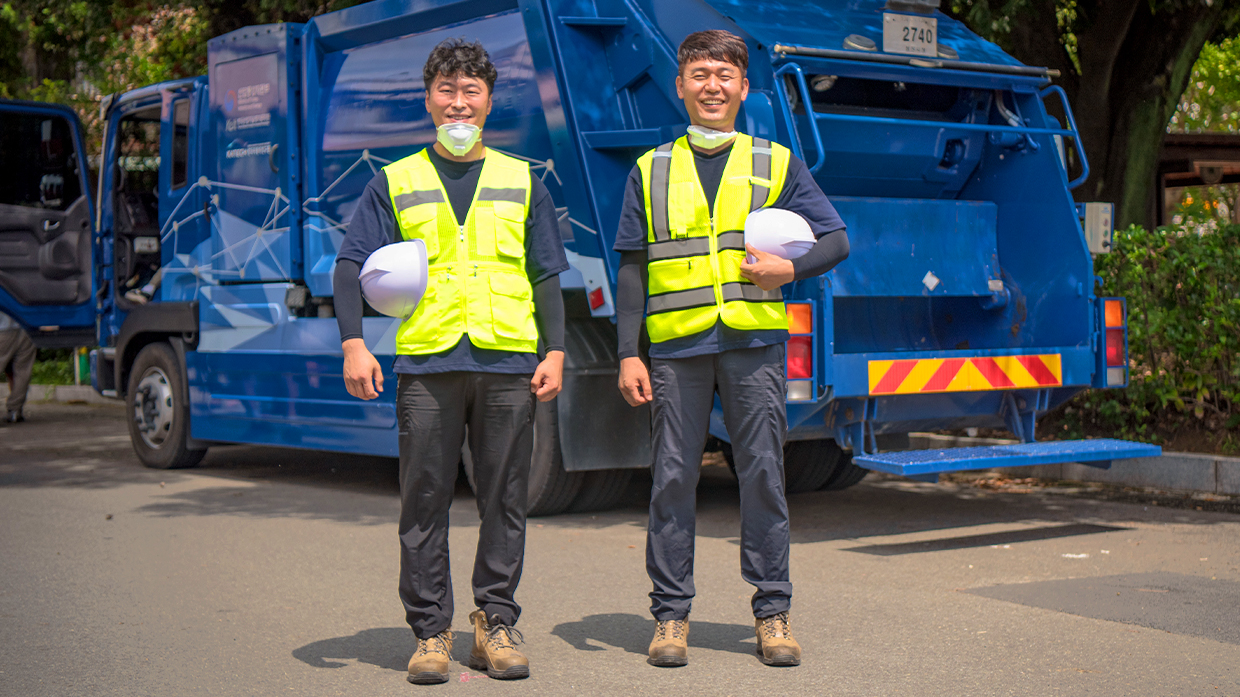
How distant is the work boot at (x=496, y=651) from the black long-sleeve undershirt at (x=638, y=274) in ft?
2.88

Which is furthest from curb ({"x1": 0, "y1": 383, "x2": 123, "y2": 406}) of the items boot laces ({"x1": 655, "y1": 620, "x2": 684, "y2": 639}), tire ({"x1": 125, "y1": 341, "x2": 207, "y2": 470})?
boot laces ({"x1": 655, "y1": 620, "x2": 684, "y2": 639})

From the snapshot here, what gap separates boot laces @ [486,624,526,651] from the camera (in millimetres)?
4129

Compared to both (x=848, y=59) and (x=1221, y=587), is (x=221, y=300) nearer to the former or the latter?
(x=848, y=59)

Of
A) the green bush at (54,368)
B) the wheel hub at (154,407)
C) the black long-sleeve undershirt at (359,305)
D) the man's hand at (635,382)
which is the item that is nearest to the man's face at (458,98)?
the black long-sleeve undershirt at (359,305)

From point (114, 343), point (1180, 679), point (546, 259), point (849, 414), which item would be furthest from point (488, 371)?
point (114, 343)

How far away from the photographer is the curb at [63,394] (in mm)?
15438

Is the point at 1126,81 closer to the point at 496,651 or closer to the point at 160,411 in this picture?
the point at 160,411

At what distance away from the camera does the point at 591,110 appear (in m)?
6.62

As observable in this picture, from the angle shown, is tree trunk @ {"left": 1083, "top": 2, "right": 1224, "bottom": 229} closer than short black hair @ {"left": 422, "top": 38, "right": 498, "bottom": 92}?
No

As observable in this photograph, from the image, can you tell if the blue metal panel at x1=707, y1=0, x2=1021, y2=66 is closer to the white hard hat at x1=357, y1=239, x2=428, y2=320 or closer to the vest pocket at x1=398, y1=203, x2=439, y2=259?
the vest pocket at x1=398, y1=203, x2=439, y2=259

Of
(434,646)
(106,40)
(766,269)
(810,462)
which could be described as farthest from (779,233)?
(106,40)

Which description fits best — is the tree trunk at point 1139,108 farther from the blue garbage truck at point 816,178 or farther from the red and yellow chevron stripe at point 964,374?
the red and yellow chevron stripe at point 964,374

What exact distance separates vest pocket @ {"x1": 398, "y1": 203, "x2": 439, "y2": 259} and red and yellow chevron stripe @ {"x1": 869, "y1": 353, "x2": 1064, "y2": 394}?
2719 millimetres

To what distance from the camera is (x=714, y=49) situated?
4230 millimetres
